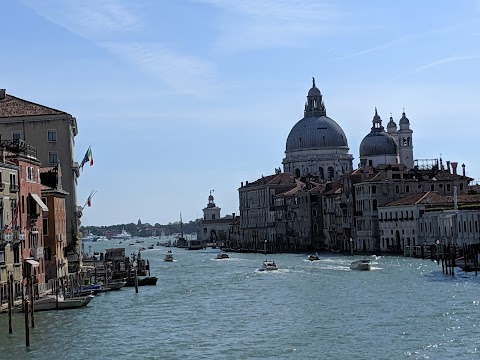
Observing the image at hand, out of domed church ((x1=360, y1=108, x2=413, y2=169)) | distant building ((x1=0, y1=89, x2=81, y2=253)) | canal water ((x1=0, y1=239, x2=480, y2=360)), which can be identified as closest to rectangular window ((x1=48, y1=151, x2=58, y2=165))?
distant building ((x1=0, y1=89, x2=81, y2=253))

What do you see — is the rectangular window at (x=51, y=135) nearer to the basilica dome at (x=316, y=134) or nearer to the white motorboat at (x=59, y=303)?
the white motorboat at (x=59, y=303)

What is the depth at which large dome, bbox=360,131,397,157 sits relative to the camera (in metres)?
107

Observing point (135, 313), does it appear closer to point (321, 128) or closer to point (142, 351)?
point (142, 351)

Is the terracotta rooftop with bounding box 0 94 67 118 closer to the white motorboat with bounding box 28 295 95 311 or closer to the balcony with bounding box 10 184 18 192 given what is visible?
the white motorboat with bounding box 28 295 95 311

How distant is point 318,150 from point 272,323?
288ft

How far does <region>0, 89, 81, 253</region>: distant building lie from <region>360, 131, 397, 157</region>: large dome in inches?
2478

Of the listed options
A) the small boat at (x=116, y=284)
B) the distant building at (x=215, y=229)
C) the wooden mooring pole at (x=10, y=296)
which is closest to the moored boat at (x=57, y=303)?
the wooden mooring pole at (x=10, y=296)

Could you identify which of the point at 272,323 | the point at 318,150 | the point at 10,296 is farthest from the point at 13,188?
the point at 318,150

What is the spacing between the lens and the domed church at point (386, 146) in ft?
351

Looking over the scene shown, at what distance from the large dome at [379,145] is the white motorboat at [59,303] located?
75.1 m

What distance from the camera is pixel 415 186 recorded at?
78.7m

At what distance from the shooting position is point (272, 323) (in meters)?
29.4

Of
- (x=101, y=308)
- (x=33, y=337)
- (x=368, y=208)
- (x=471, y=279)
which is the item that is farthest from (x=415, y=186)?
(x=33, y=337)

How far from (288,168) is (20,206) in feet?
282
